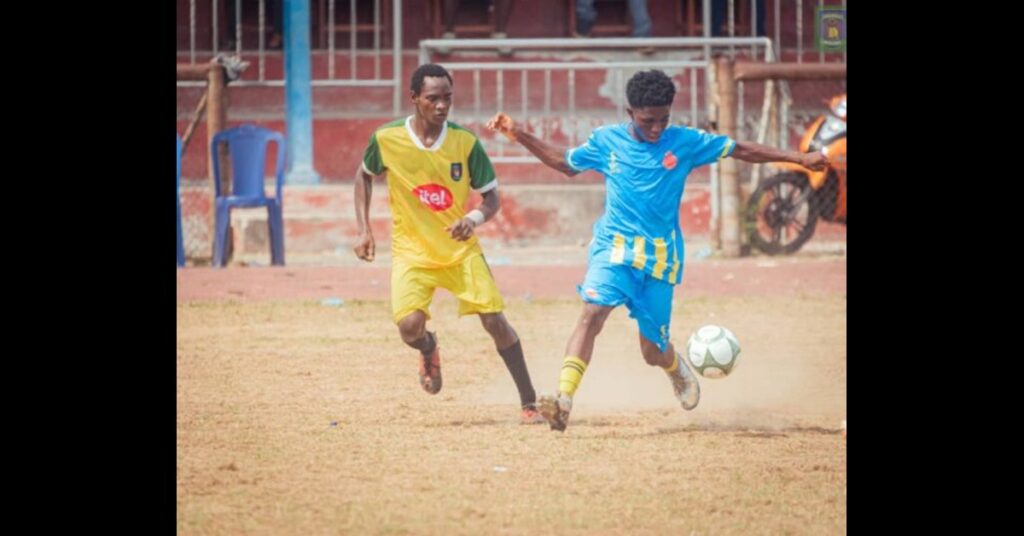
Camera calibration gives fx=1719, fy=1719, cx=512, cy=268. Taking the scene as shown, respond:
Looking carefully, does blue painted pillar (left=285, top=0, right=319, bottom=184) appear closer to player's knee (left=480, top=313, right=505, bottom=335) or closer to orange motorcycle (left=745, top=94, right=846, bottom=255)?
orange motorcycle (left=745, top=94, right=846, bottom=255)

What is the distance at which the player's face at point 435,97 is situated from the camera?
7793 millimetres

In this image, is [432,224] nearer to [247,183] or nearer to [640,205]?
[640,205]

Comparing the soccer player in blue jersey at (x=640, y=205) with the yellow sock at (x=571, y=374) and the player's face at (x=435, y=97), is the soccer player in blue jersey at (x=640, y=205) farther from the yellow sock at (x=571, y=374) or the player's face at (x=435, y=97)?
the player's face at (x=435, y=97)

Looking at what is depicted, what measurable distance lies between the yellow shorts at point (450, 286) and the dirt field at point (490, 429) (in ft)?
1.76

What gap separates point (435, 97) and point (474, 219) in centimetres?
60

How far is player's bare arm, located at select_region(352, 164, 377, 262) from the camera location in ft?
25.6

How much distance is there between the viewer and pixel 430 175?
8.07 meters

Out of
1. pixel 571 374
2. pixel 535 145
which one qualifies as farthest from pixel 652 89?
pixel 571 374

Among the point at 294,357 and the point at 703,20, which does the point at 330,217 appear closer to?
the point at 703,20

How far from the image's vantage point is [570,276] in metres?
13.7

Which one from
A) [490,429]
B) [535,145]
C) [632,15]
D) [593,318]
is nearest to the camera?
[593,318]

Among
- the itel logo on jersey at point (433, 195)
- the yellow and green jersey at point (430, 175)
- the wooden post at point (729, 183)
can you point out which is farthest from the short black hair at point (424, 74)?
the wooden post at point (729, 183)
